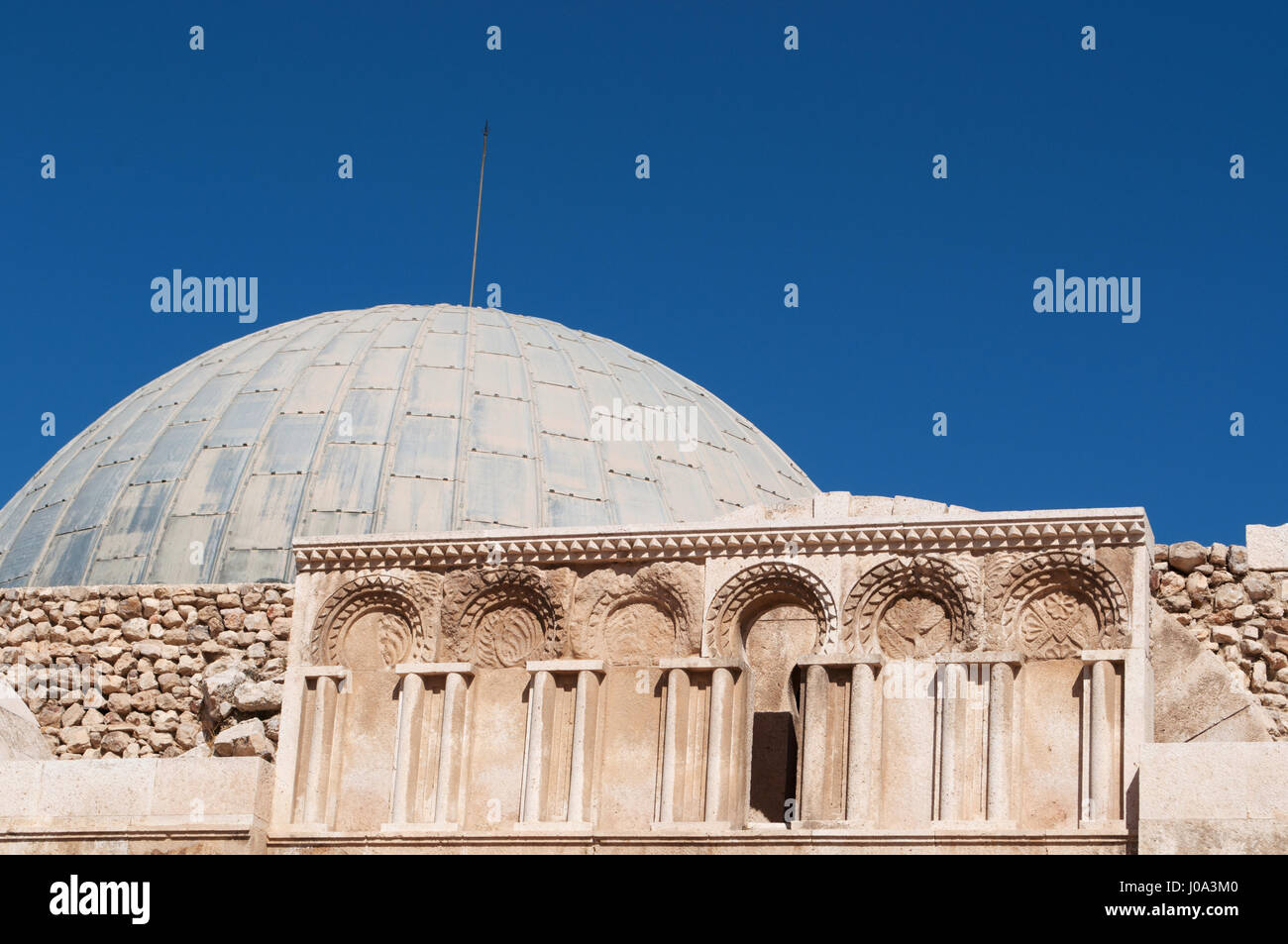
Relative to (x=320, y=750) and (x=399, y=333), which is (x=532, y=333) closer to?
(x=399, y=333)

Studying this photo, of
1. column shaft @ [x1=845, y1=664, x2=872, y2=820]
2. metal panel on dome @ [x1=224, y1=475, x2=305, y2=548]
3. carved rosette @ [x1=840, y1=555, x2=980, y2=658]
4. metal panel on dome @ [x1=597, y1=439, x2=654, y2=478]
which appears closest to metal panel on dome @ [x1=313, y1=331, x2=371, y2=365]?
metal panel on dome @ [x1=224, y1=475, x2=305, y2=548]

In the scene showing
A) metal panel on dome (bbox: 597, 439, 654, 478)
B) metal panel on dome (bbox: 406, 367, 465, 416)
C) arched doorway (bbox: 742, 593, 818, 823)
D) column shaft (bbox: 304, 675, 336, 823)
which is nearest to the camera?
column shaft (bbox: 304, 675, 336, 823)

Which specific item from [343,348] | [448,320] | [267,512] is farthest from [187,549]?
[448,320]

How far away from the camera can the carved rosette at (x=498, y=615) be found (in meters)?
21.6

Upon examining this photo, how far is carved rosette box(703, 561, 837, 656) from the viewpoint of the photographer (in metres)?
21.0

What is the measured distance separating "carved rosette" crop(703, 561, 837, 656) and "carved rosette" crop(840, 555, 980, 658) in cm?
38

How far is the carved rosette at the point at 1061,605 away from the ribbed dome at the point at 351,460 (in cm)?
1036

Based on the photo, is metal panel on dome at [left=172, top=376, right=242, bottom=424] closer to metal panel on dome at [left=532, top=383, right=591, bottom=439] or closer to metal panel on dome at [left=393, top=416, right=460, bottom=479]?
metal panel on dome at [left=393, top=416, right=460, bottom=479]

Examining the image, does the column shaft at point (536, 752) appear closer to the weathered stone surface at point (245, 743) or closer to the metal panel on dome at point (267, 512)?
the weathered stone surface at point (245, 743)
